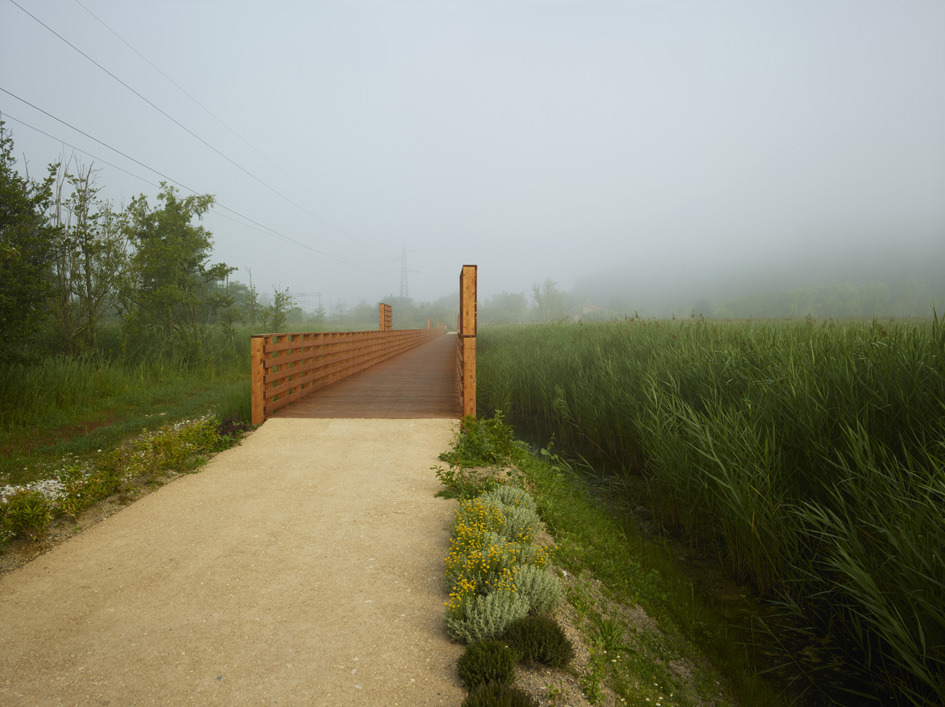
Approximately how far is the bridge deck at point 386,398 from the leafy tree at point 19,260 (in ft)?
14.7

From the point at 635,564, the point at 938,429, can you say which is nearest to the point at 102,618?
the point at 635,564

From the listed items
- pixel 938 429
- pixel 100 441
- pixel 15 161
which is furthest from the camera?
pixel 15 161

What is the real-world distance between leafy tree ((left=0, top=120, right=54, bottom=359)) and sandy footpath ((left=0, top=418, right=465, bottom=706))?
531 cm

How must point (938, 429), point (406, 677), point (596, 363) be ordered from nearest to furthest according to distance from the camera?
point (406, 677)
point (938, 429)
point (596, 363)

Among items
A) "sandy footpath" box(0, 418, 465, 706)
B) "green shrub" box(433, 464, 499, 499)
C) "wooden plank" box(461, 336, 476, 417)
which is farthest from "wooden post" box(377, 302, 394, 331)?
"sandy footpath" box(0, 418, 465, 706)

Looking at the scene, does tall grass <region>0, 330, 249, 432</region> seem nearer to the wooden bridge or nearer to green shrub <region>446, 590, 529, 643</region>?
the wooden bridge

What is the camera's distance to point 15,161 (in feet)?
28.0

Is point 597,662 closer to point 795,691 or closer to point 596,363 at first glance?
point 795,691

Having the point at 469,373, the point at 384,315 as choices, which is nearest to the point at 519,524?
the point at 469,373

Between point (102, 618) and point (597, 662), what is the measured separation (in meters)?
2.71

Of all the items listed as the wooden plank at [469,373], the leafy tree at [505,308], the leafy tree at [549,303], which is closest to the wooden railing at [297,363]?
the wooden plank at [469,373]

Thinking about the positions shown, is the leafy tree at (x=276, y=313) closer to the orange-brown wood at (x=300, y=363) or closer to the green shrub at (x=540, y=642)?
the orange-brown wood at (x=300, y=363)

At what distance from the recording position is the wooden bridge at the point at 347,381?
6.65m

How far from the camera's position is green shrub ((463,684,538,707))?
6.33 feet
